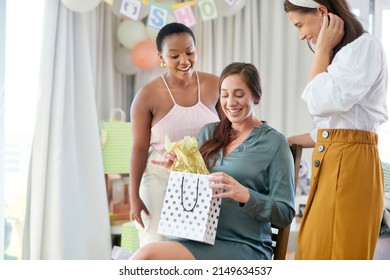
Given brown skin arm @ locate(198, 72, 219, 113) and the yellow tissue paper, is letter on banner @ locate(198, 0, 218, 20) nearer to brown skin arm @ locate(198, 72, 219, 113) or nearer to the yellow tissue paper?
brown skin arm @ locate(198, 72, 219, 113)

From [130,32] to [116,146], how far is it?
1.32 feet

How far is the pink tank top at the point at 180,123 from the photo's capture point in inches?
54.1

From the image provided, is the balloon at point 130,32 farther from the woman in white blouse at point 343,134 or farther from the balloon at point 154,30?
the woman in white blouse at point 343,134

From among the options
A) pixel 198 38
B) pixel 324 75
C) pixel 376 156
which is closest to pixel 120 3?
pixel 198 38

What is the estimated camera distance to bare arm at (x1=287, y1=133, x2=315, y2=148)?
4.51 ft

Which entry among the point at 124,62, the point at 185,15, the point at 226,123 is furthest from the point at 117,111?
the point at 226,123

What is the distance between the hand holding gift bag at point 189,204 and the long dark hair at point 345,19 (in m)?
0.39

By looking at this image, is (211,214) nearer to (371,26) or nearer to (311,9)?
(311,9)

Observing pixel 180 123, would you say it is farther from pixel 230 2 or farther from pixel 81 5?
pixel 81 5

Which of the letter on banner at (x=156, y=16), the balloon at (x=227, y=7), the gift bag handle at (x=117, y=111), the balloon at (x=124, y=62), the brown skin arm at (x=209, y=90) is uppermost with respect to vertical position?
the balloon at (x=227, y=7)

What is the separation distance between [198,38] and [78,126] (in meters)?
0.60

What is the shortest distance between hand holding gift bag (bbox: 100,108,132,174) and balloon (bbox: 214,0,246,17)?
1.39ft

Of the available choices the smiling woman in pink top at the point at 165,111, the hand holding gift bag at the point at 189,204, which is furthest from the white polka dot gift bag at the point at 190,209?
the smiling woman in pink top at the point at 165,111

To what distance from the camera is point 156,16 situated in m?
1.57
